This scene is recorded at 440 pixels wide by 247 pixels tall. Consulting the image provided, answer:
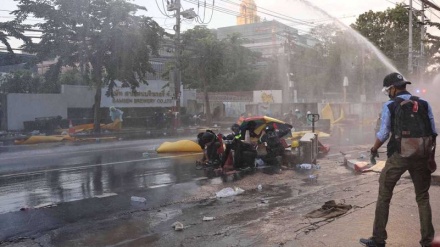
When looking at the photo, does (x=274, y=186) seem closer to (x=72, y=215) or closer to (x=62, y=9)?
(x=72, y=215)

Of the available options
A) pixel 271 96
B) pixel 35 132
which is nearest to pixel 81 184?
pixel 35 132

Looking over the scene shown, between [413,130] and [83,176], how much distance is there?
7.59 metres

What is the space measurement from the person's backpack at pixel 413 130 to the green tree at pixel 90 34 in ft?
75.9

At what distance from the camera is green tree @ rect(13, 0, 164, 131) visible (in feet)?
81.4

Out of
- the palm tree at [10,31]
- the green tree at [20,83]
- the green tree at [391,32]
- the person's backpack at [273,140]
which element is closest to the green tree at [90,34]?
the palm tree at [10,31]

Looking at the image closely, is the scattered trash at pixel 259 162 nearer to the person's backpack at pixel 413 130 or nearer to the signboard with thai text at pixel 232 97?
the person's backpack at pixel 413 130

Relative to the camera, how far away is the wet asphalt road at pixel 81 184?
245 inches

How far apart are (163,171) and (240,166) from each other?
191 centimetres

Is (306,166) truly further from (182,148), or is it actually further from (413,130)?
(413,130)

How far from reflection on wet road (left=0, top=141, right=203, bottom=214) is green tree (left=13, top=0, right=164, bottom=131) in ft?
43.2

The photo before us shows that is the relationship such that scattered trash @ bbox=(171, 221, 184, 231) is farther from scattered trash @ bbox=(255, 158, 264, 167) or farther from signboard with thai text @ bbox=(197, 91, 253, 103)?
signboard with thai text @ bbox=(197, 91, 253, 103)

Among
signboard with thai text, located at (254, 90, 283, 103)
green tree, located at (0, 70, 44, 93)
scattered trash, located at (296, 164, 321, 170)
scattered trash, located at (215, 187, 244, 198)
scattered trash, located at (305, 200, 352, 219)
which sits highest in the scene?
green tree, located at (0, 70, 44, 93)

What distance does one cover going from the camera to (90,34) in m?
25.2

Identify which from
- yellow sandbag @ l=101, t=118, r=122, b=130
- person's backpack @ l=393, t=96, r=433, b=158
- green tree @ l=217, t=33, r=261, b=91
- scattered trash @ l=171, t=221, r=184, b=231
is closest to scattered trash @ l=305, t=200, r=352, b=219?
scattered trash @ l=171, t=221, r=184, b=231
